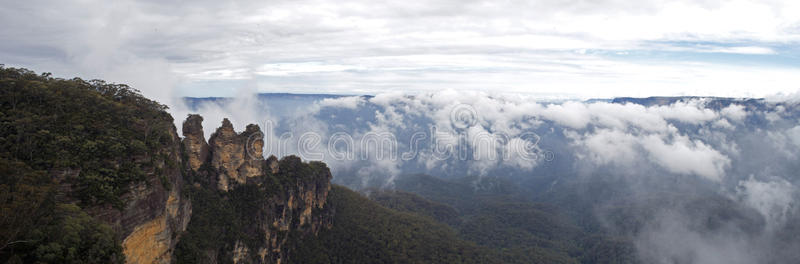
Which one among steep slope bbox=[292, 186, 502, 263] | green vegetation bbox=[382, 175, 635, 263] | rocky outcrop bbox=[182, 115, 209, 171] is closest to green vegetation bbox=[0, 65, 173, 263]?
rocky outcrop bbox=[182, 115, 209, 171]

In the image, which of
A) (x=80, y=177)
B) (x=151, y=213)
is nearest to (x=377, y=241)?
(x=151, y=213)

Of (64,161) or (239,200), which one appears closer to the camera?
(64,161)

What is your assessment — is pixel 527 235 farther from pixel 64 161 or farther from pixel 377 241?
pixel 64 161

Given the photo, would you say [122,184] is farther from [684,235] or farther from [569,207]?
[569,207]

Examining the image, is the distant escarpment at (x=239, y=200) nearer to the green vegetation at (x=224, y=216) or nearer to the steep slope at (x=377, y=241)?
the green vegetation at (x=224, y=216)

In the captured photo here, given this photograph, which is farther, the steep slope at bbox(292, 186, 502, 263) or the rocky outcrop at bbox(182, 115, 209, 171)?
the steep slope at bbox(292, 186, 502, 263)

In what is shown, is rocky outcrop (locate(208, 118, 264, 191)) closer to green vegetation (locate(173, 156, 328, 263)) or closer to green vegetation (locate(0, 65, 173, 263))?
green vegetation (locate(173, 156, 328, 263))

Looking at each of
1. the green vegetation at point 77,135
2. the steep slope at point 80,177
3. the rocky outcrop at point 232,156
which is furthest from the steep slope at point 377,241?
the green vegetation at point 77,135
